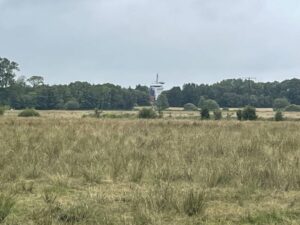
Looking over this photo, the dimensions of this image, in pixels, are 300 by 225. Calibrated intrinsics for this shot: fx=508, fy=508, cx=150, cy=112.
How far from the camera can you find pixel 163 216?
6.04 meters

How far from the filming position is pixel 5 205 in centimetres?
Result: 604

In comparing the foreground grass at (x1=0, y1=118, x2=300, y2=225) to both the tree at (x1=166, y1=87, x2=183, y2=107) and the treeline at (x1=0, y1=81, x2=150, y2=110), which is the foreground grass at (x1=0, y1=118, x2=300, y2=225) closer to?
the treeline at (x1=0, y1=81, x2=150, y2=110)

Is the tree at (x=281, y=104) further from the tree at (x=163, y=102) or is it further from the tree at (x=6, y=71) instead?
the tree at (x=6, y=71)

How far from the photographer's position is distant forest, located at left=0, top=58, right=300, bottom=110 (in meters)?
129

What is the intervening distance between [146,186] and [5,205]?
2601mm

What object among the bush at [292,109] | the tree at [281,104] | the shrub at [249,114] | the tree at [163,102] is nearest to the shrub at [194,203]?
the shrub at [249,114]

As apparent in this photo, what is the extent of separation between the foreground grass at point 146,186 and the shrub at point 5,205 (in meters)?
0.01

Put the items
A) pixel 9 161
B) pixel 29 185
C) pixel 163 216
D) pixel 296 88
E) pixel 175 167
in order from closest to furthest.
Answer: pixel 163 216 → pixel 29 185 → pixel 175 167 → pixel 9 161 → pixel 296 88

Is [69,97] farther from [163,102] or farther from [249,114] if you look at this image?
[249,114]

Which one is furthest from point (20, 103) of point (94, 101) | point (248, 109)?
point (248, 109)

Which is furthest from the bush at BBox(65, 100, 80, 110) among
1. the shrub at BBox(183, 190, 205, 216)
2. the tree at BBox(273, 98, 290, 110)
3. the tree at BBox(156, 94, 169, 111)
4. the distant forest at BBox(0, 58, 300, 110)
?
the shrub at BBox(183, 190, 205, 216)

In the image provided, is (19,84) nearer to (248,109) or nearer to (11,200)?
(248,109)

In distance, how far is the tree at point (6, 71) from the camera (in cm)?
13312

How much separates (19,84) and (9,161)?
5264 inches
